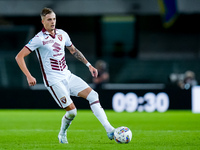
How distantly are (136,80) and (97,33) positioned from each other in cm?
559

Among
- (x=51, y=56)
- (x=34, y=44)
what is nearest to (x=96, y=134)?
(x=51, y=56)

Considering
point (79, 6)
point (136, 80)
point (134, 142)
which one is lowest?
point (136, 80)

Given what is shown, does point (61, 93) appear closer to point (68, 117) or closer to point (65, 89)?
point (65, 89)

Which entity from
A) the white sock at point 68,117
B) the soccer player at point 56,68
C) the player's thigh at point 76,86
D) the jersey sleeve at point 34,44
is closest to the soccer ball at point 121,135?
the soccer player at point 56,68

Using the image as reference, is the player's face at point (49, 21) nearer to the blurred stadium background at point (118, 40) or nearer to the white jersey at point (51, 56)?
the white jersey at point (51, 56)

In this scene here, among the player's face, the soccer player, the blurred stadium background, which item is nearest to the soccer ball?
the soccer player

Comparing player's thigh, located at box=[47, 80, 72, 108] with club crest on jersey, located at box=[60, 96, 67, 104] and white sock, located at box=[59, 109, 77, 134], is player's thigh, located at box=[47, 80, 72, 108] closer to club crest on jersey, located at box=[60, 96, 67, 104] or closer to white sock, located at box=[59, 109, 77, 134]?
club crest on jersey, located at box=[60, 96, 67, 104]

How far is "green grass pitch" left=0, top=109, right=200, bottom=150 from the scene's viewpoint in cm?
757

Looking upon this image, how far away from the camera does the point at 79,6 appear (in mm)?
22828

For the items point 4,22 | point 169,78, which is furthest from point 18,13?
point 169,78

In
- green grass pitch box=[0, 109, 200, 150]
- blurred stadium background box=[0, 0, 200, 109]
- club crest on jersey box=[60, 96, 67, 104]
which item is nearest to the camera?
green grass pitch box=[0, 109, 200, 150]

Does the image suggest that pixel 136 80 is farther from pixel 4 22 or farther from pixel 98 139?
pixel 98 139

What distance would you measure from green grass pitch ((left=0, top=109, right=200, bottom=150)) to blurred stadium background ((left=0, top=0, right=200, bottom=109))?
3.93 metres

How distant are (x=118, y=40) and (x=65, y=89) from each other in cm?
1628
